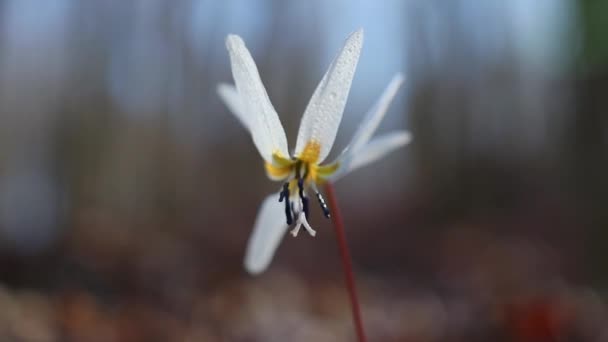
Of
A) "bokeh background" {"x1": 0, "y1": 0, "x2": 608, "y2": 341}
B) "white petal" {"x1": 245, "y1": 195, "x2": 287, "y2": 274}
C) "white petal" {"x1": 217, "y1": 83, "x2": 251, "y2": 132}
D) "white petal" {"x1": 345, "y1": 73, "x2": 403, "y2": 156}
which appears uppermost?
"white petal" {"x1": 217, "y1": 83, "x2": 251, "y2": 132}

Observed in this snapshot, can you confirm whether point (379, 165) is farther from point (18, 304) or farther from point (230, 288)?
point (18, 304)

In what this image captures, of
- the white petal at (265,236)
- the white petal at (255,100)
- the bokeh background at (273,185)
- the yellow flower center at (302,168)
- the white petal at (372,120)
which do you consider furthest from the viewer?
the bokeh background at (273,185)

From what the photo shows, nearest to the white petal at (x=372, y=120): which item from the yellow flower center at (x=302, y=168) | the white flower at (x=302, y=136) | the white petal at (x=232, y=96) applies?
the white flower at (x=302, y=136)

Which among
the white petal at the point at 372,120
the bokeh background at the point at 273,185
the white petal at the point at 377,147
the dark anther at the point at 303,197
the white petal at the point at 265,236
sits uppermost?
the white petal at the point at 372,120

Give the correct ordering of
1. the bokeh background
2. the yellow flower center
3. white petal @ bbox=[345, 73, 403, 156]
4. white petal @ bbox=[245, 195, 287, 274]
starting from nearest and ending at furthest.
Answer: white petal @ bbox=[345, 73, 403, 156], the yellow flower center, white petal @ bbox=[245, 195, 287, 274], the bokeh background

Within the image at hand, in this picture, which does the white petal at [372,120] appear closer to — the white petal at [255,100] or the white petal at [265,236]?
the white petal at [255,100]

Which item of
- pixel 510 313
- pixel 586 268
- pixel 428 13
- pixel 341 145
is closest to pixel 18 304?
pixel 510 313

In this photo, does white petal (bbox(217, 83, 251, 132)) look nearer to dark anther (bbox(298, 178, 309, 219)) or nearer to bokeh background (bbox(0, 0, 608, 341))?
dark anther (bbox(298, 178, 309, 219))

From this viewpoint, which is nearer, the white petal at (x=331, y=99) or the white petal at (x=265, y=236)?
the white petal at (x=331, y=99)

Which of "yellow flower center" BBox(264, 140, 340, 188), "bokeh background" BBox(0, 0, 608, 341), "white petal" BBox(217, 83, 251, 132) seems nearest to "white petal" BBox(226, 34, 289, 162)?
"yellow flower center" BBox(264, 140, 340, 188)
